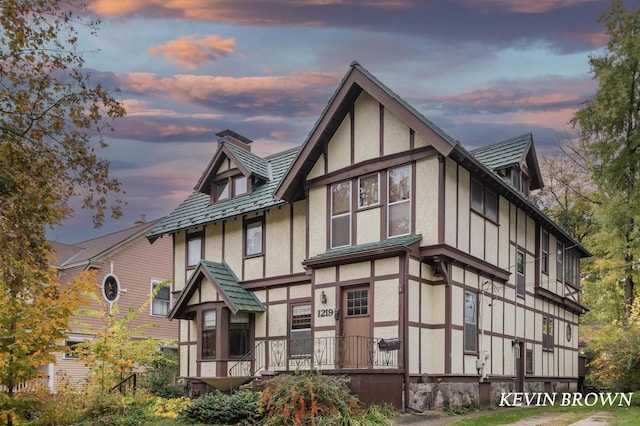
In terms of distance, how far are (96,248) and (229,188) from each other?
11946 mm

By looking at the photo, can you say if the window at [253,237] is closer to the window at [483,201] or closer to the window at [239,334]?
the window at [239,334]

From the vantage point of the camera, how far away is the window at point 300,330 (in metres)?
21.3

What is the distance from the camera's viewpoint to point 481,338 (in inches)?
798

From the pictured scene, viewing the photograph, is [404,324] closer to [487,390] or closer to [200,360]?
[487,390]

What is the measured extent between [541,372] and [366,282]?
10944 mm

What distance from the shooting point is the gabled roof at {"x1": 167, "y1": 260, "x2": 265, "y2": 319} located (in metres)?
22.8

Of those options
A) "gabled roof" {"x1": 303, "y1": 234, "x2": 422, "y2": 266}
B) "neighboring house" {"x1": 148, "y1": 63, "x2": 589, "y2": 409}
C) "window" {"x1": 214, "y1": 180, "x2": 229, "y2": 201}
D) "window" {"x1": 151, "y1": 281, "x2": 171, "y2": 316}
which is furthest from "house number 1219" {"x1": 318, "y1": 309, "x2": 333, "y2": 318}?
"window" {"x1": 151, "y1": 281, "x2": 171, "y2": 316}

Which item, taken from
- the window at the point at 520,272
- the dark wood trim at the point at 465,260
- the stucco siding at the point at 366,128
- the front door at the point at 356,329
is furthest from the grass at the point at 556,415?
the stucco siding at the point at 366,128

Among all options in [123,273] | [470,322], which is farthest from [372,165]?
[123,273]

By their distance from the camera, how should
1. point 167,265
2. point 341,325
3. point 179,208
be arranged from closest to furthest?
1. point 341,325
2. point 179,208
3. point 167,265

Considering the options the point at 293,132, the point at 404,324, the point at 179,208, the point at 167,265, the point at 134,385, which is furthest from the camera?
the point at 167,265

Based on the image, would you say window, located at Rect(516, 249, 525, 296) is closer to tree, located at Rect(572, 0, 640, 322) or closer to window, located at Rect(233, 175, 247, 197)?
tree, located at Rect(572, 0, 640, 322)

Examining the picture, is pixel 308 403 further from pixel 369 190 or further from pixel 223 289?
pixel 223 289

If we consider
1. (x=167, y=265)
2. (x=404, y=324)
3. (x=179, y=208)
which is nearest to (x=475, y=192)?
(x=404, y=324)
